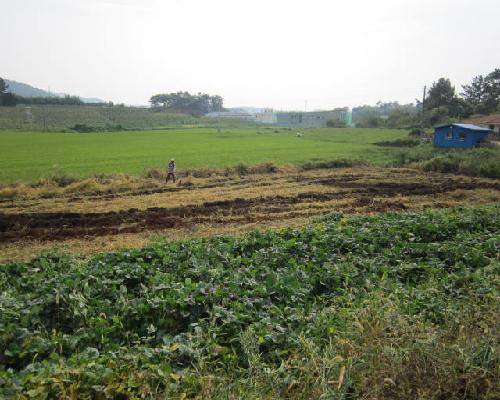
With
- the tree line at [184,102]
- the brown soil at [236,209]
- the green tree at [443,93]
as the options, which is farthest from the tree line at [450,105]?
the tree line at [184,102]

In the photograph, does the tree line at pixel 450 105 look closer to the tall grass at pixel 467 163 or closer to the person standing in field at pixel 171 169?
the tall grass at pixel 467 163

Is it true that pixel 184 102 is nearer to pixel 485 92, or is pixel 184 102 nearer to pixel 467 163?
pixel 485 92

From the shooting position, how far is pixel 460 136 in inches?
1396

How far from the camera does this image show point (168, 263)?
7.31m

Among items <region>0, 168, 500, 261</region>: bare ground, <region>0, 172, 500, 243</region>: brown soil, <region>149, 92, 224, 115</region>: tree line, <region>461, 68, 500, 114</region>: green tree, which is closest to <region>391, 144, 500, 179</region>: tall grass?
<region>0, 168, 500, 261</region>: bare ground

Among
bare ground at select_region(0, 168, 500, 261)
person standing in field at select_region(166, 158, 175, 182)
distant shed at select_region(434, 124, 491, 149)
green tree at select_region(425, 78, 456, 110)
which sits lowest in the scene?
bare ground at select_region(0, 168, 500, 261)

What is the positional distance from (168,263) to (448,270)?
5021mm

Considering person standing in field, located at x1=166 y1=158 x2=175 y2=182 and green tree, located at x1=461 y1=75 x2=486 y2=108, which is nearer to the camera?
person standing in field, located at x1=166 y1=158 x2=175 y2=182

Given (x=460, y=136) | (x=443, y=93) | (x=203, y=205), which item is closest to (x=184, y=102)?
(x=443, y=93)

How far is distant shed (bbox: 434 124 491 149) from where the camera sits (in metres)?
34.9

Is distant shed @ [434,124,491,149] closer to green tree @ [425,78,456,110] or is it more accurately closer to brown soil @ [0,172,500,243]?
brown soil @ [0,172,500,243]

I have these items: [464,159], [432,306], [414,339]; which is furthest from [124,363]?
[464,159]

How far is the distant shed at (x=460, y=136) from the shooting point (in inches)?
1373

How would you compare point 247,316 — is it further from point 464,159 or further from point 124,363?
point 464,159
